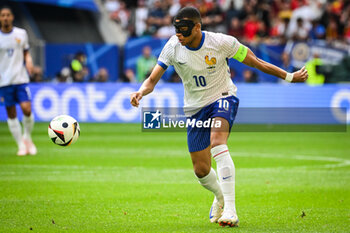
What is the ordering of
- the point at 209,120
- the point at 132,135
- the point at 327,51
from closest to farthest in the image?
the point at 209,120
the point at 132,135
the point at 327,51

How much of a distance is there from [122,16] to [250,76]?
9117mm

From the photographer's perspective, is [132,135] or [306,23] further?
[306,23]

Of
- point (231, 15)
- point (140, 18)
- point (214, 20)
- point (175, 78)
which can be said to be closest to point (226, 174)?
point (175, 78)

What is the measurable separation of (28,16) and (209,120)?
22.9 metres

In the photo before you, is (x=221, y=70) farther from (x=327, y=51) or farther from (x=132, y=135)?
(x=327, y=51)

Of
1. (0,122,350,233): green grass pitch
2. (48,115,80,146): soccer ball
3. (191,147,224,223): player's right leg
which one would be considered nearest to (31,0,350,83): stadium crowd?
(0,122,350,233): green grass pitch

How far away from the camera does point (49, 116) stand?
861 inches

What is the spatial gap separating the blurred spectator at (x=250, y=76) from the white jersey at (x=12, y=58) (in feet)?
37.4

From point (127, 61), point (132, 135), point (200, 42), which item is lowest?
point (132, 135)

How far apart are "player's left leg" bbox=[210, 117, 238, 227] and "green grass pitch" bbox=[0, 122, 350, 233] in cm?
16

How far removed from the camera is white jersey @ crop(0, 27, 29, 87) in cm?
1314

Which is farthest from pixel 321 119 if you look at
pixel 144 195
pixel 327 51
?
pixel 144 195

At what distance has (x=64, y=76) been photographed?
24.2m

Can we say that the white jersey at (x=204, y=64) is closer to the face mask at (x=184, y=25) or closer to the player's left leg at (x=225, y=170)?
the face mask at (x=184, y=25)
